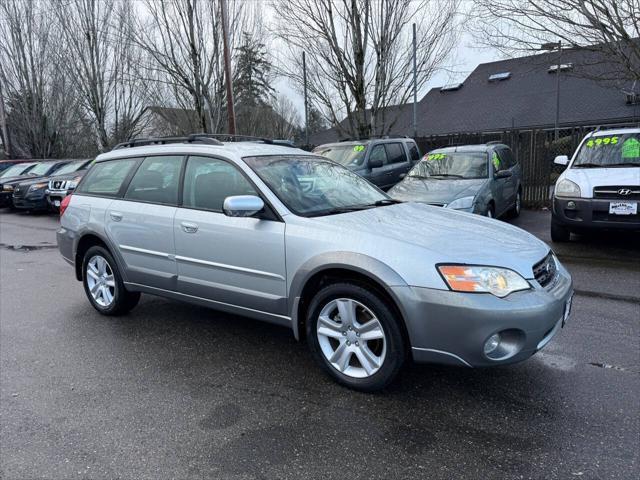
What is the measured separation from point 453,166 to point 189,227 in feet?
19.0

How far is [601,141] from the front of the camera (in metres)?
7.49

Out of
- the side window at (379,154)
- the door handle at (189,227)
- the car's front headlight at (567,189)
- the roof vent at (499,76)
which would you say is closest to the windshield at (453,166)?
the car's front headlight at (567,189)

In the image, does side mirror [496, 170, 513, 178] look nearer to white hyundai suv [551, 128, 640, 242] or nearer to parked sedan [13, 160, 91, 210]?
white hyundai suv [551, 128, 640, 242]

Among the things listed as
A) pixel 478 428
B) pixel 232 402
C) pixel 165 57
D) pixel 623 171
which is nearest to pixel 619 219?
pixel 623 171

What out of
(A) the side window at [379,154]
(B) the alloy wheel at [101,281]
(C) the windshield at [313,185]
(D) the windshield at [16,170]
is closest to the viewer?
(C) the windshield at [313,185]

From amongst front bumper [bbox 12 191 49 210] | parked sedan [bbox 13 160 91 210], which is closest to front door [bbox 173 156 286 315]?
parked sedan [bbox 13 160 91 210]

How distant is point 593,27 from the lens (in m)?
8.70

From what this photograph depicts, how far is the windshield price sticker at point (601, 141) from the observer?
7352 mm

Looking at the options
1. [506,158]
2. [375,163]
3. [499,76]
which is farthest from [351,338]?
[499,76]

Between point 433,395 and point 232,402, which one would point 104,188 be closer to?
point 232,402

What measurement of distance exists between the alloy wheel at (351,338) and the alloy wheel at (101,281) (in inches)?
96.7

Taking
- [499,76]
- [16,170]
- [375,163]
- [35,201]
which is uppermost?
[499,76]

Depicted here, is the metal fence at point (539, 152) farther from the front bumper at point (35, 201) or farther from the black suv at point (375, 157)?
Answer: the front bumper at point (35, 201)

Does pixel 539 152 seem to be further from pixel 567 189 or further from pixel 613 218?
pixel 613 218
